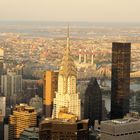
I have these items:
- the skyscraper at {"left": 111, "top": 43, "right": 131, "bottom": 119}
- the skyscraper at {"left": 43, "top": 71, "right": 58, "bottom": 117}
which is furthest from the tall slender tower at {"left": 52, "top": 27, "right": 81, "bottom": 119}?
the skyscraper at {"left": 111, "top": 43, "right": 131, "bottom": 119}

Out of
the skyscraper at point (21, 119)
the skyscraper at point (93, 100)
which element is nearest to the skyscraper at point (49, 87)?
the skyscraper at point (21, 119)

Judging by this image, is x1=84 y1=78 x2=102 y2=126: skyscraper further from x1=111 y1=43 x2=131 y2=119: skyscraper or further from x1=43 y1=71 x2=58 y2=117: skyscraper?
x1=43 y1=71 x2=58 y2=117: skyscraper

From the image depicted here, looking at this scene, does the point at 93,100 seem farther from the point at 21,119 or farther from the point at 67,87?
the point at 21,119

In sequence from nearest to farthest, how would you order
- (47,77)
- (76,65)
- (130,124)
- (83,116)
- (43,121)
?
A: 1. (130,124)
2. (43,121)
3. (83,116)
4. (76,65)
5. (47,77)

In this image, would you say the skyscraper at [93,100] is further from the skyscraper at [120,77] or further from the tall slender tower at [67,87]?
the skyscraper at [120,77]

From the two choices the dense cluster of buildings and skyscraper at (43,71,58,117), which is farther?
skyscraper at (43,71,58,117)

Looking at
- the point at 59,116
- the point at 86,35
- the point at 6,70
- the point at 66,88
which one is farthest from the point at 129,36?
the point at 6,70

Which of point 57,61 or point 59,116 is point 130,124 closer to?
point 59,116
